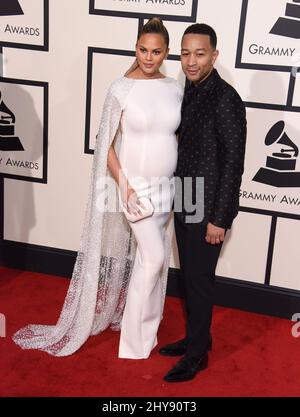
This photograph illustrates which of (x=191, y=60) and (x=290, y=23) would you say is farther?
(x=290, y=23)

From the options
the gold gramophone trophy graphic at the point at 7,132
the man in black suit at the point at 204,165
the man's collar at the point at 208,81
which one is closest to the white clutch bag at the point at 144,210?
the man in black suit at the point at 204,165

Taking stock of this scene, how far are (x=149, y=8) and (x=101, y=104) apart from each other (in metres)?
0.61

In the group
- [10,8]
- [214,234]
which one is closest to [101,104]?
[10,8]

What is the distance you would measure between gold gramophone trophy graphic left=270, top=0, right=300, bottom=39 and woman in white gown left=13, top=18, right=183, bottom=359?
0.79m

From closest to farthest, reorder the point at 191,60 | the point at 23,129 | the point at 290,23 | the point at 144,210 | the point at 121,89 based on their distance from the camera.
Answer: the point at 191,60 → the point at 121,89 → the point at 144,210 → the point at 290,23 → the point at 23,129

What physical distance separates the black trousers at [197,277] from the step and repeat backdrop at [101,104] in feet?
2.65

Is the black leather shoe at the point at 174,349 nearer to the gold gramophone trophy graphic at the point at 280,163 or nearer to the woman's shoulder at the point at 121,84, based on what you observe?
the gold gramophone trophy graphic at the point at 280,163

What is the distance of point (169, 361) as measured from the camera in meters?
2.70

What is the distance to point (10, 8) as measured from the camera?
130 inches

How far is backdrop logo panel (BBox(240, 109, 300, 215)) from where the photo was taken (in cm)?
301

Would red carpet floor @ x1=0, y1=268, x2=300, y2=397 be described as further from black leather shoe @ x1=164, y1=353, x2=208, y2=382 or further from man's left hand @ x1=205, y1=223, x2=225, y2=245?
man's left hand @ x1=205, y1=223, x2=225, y2=245

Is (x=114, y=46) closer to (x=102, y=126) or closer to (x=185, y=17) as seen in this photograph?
(x=185, y=17)

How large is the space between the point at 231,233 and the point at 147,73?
1.24 m

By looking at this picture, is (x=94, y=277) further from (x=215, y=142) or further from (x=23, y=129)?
(x=23, y=129)
